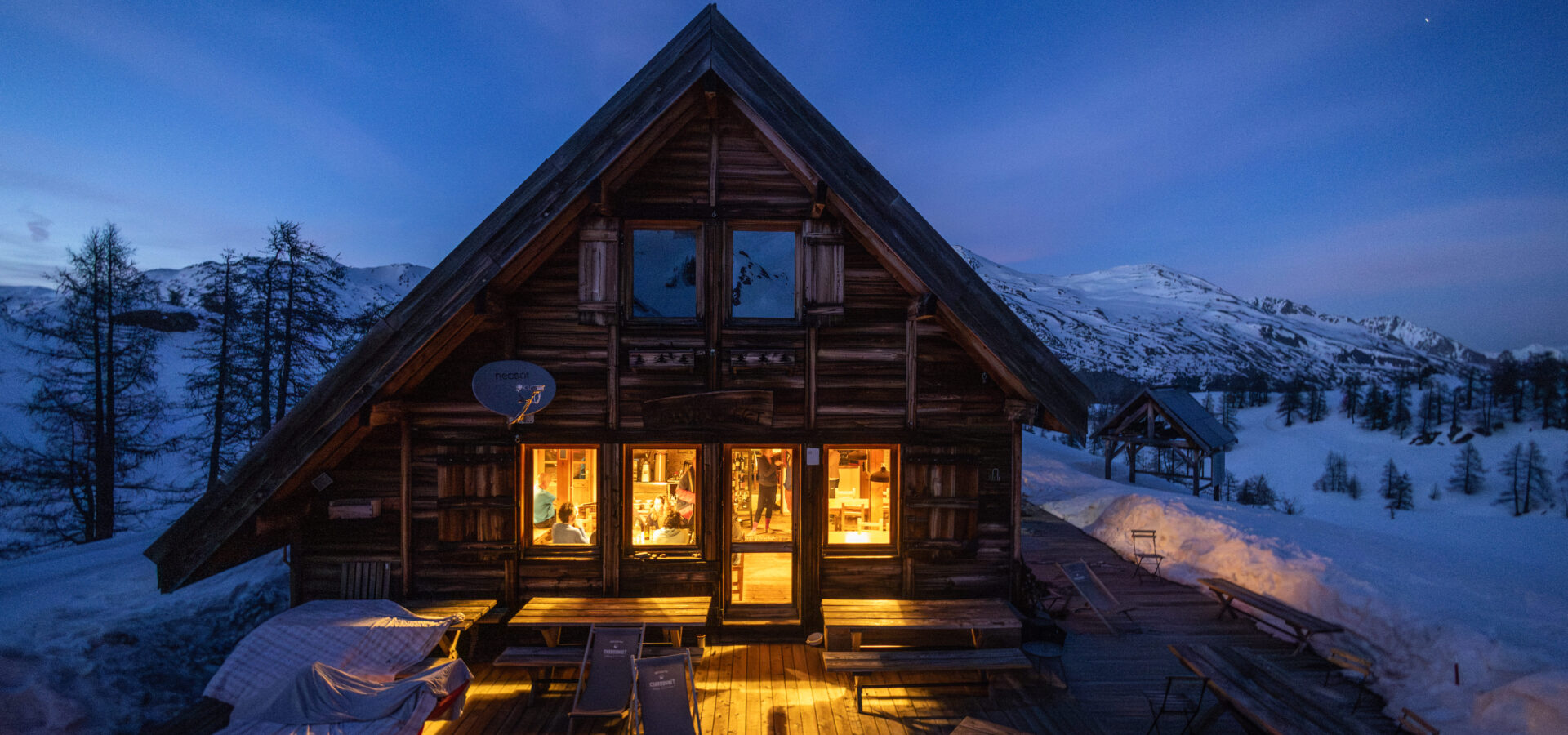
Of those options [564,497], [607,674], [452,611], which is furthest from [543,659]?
[564,497]

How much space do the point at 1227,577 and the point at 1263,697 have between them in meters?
6.35

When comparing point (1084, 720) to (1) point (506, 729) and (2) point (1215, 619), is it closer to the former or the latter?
(2) point (1215, 619)

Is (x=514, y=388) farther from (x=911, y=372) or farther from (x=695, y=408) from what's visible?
(x=911, y=372)

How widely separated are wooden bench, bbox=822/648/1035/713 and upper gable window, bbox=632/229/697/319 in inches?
192

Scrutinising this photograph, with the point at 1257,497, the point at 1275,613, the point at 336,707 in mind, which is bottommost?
the point at 1257,497

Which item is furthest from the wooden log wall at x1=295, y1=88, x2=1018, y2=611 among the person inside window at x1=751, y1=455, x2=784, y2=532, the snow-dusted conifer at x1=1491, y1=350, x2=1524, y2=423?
the snow-dusted conifer at x1=1491, y1=350, x2=1524, y2=423

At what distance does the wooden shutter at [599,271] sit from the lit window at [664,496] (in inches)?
79.1

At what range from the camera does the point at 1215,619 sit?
8805 mm

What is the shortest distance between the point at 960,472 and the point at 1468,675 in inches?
256

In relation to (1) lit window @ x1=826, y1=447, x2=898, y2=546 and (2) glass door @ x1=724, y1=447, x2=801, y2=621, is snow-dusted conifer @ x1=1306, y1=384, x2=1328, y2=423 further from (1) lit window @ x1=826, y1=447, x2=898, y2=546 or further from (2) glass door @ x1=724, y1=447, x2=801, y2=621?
(2) glass door @ x1=724, y1=447, x2=801, y2=621

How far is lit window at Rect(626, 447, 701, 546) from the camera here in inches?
303

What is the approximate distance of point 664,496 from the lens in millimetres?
9594

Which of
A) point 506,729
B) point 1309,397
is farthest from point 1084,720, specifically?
point 1309,397

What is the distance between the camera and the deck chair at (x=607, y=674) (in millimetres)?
5523
